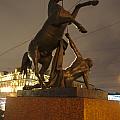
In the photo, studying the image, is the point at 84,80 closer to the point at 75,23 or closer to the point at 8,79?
the point at 75,23

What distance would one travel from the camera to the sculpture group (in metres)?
4.50

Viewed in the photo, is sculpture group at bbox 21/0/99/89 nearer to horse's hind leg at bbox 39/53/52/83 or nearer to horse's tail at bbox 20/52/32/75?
horse's hind leg at bbox 39/53/52/83

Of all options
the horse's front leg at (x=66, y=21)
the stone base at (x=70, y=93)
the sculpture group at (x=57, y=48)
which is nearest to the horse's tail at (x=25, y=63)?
the sculpture group at (x=57, y=48)

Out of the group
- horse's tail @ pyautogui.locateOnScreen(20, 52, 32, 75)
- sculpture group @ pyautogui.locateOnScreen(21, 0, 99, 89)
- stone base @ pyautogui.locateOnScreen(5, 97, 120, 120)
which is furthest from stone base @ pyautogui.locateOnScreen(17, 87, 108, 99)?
horse's tail @ pyautogui.locateOnScreen(20, 52, 32, 75)

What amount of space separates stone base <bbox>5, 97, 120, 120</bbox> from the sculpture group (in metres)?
0.44

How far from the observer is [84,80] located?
4559 mm

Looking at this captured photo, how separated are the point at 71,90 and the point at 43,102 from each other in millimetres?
447

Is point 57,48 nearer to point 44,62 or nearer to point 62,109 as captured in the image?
point 44,62

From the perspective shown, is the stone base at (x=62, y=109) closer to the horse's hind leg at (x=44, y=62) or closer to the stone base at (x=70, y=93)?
the stone base at (x=70, y=93)

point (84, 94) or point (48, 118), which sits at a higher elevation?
point (84, 94)

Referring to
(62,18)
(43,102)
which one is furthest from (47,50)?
(43,102)

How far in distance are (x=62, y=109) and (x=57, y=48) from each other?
4.19ft

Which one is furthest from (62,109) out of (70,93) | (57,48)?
(57,48)

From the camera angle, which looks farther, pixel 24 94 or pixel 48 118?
pixel 24 94
